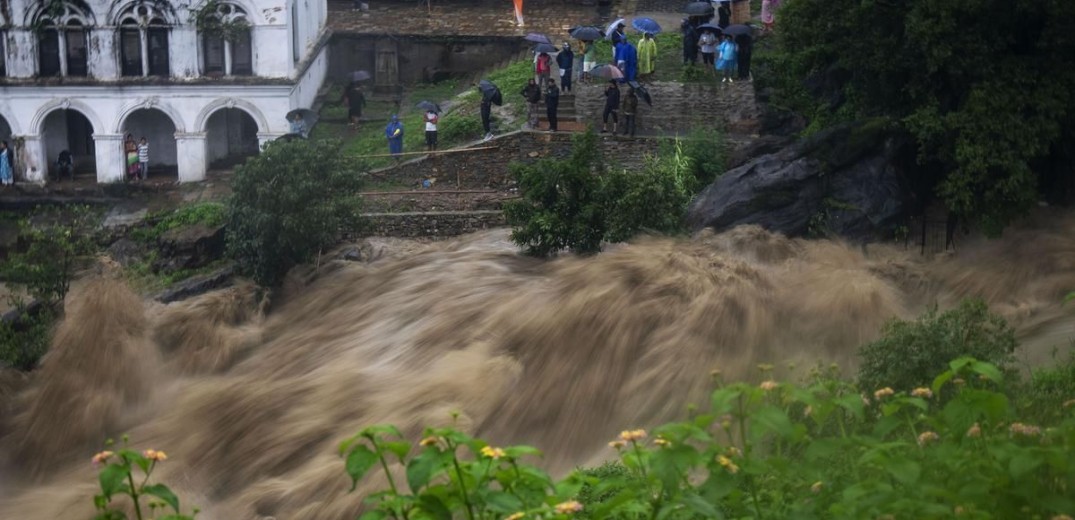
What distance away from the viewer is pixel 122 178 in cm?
3042

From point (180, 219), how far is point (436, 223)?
5006mm

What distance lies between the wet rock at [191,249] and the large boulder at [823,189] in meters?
8.51

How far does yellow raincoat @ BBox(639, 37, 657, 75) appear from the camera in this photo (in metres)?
27.9

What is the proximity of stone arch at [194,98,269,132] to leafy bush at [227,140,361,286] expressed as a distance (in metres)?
8.34

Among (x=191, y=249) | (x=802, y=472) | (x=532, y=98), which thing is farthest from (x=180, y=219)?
(x=802, y=472)

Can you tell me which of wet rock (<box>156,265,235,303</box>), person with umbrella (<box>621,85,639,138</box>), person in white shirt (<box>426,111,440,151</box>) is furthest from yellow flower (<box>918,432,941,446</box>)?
person in white shirt (<box>426,111,440,151</box>)

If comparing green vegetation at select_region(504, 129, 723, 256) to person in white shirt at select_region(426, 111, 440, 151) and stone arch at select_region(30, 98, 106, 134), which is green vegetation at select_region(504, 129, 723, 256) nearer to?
person in white shirt at select_region(426, 111, 440, 151)

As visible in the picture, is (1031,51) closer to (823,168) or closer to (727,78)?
(823,168)

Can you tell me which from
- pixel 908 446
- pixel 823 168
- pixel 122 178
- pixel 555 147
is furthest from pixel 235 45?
pixel 908 446

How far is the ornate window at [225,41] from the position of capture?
30.0m

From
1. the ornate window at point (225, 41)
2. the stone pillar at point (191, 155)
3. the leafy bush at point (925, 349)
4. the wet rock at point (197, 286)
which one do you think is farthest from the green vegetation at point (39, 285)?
the leafy bush at point (925, 349)

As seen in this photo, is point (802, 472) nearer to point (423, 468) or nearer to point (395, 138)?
point (423, 468)

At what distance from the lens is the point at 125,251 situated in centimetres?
2650

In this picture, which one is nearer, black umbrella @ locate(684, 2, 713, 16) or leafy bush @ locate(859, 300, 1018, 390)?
leafy bush @ locate(859, 300, 1018, 390)
